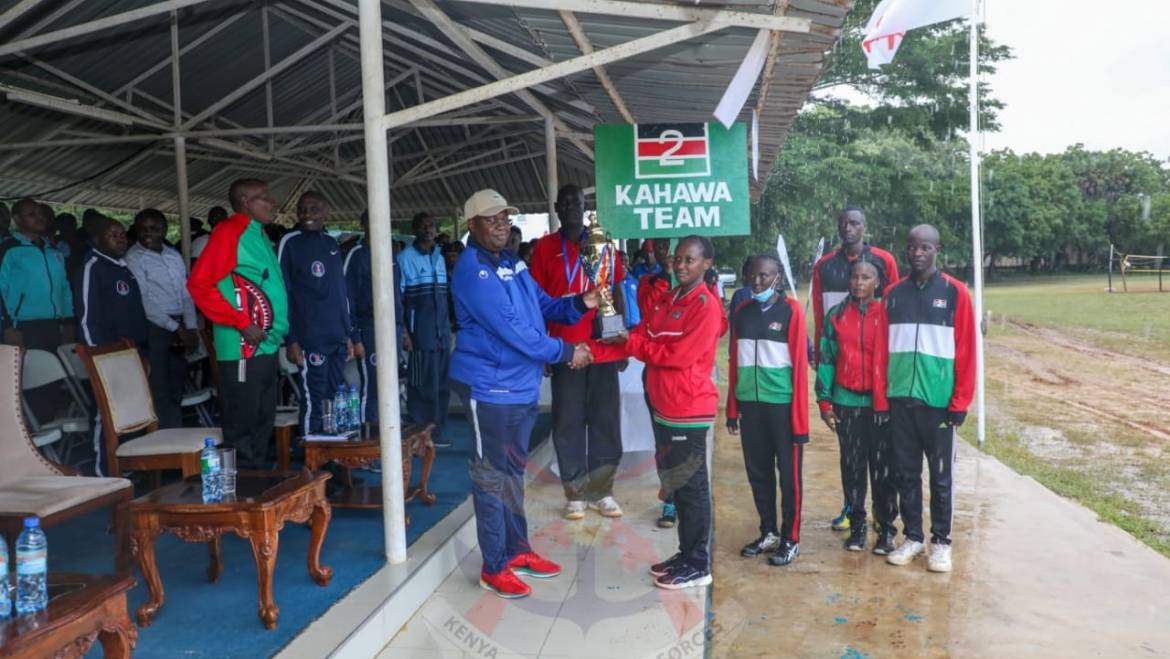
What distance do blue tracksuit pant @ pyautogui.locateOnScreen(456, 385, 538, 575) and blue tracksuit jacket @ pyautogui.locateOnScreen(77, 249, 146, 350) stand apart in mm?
2699

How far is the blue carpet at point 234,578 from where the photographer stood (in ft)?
11.2

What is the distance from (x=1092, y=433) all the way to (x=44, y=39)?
1070 cm

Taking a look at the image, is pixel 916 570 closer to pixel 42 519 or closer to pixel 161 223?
pixel 42 519

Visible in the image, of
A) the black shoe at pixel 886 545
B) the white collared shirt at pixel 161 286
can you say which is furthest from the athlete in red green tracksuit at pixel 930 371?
the white collared shirt at pixel 161 286

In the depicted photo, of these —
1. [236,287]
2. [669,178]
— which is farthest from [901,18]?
[236,287]

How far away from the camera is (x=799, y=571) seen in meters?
4.79

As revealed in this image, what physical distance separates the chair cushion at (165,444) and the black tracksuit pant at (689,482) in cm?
223

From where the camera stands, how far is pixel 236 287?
14.5 feet

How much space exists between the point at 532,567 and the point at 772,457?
1.45 m

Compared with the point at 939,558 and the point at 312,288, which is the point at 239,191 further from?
the point at 939,558

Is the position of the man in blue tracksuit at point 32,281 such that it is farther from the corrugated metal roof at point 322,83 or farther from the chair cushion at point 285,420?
the chair cushion at point 285,420

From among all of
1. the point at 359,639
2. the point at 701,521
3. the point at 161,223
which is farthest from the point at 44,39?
the point at 701,521

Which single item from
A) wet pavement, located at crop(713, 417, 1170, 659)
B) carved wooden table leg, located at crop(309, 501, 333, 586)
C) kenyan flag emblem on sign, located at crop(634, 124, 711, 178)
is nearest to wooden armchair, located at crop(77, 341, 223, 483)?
carved wooden table leg, located at crop(309, 501, 333, 586)

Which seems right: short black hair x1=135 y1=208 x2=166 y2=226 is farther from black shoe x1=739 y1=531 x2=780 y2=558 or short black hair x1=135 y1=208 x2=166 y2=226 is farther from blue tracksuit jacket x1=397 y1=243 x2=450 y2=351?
black shoe x1=739 y1=531 x2=780 y2=558
